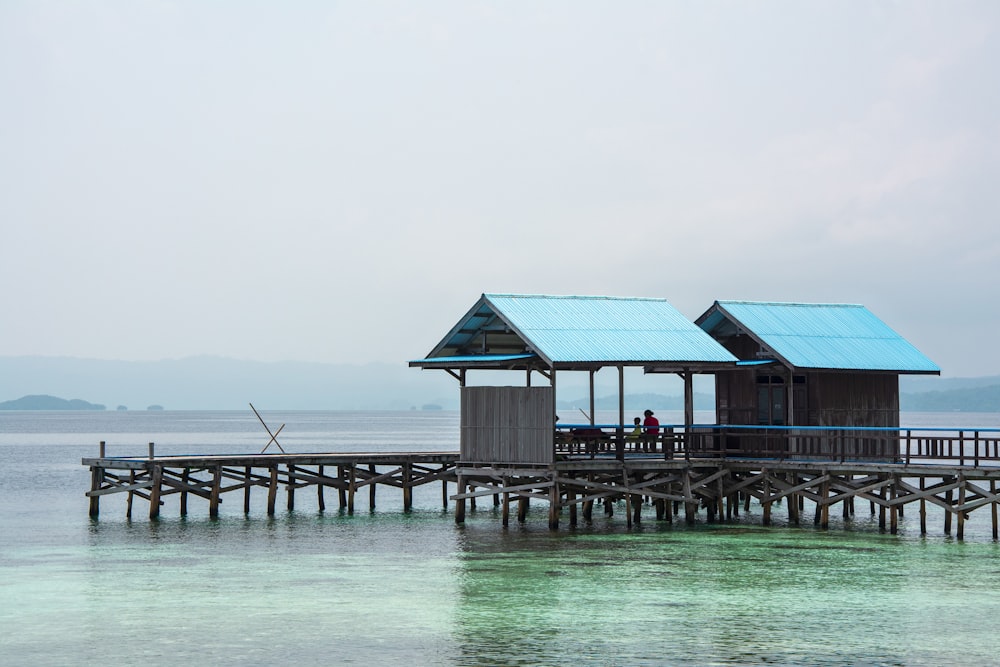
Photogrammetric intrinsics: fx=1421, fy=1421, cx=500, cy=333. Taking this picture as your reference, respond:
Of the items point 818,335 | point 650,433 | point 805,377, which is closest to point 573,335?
point 650,433

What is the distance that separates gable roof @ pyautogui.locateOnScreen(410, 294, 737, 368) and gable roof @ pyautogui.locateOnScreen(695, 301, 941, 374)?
1952mm

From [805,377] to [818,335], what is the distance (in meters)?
2.16

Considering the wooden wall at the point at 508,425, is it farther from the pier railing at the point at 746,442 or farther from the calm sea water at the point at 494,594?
the calm sea water at the point at 494,594

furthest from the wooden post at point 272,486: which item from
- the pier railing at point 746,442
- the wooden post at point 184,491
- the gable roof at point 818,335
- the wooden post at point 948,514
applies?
the wooden post at point 948,514

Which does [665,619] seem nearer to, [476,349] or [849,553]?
[849,553]

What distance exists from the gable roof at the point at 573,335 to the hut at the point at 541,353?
29 mm

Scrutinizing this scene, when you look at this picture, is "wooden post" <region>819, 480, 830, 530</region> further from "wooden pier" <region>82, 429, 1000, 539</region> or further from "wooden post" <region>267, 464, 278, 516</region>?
"wooden post" <region>267, 464, 278, 516</region>

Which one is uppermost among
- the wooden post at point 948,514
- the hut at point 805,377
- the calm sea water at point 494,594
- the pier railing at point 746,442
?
the hut at point 805,377

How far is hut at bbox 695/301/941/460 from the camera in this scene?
42906mm

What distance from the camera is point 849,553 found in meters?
35.2

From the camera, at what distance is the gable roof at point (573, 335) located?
1554 inches

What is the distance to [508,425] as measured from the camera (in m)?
40.2

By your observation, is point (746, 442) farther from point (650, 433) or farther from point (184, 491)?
point (184, 491)

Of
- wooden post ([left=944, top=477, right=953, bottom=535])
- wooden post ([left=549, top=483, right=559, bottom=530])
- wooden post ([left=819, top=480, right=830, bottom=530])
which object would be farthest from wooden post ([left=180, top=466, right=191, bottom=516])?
wooden post ([left=944, top=477, right=953, bottom=535])
